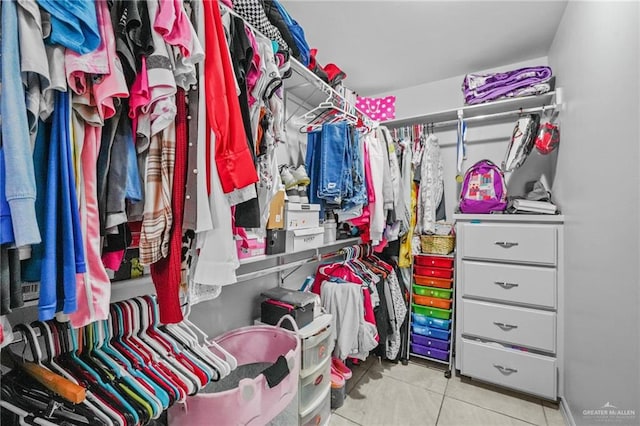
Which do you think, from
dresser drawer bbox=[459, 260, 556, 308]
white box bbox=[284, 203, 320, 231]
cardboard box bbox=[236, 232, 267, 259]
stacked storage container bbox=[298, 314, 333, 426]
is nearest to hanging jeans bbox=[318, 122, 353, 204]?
white box bbox=[284, 203, 320, 231]

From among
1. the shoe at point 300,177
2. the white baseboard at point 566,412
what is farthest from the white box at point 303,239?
the white baseboard at point 566,412

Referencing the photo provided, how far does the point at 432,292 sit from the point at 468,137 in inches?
55.4

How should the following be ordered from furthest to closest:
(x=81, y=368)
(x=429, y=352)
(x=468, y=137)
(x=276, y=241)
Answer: (x=468, y=137) → (x=429, y=352) → (x=276, y=241) → (x=81, y=368)

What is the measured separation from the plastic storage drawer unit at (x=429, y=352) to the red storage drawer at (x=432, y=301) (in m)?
0.34

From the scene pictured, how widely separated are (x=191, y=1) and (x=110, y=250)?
714 millimetres

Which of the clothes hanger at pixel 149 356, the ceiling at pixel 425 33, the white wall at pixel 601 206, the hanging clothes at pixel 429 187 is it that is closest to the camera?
the clothes hanger at pixel 149 356

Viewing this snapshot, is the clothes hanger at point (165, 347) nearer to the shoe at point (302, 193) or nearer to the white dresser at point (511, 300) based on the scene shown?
the shoe at point (302, 193)

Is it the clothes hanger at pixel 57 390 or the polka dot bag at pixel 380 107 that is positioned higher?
the polka dot bag at pixel 380 107

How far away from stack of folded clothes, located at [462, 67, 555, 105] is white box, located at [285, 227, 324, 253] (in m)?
1.73

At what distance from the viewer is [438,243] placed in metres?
2.24

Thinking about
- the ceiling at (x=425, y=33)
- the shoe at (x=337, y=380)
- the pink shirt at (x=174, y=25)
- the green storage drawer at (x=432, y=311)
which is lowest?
→ the shoe at (x=337, y=380)

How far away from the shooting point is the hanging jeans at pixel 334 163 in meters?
1.58

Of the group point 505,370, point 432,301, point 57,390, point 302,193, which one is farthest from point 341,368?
point 57,390

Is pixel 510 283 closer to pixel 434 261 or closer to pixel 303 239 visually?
pixel 434 261
